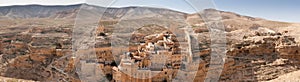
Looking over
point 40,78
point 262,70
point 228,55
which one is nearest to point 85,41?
point 40,78

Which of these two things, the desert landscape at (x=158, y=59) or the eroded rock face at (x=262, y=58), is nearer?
the desert landscape at (x=158, y=59)

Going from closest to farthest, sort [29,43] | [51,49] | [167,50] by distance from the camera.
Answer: [167,50] < [51,49] < [29,43]

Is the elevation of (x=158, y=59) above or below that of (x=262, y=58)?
above

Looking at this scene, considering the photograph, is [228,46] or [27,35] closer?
[228,46]

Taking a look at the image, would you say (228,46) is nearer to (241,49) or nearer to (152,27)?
(241,49)

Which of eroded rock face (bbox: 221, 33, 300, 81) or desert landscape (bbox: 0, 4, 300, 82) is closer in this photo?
desert landscape (bbox: 0, 4, 300, 82)

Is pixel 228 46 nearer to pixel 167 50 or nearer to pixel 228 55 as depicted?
pixel 228 55

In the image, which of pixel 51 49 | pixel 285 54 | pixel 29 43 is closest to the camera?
pixel 285 54

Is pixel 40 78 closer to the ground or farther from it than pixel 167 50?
closer to the ground

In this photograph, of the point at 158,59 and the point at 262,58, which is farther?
the point at 262,58

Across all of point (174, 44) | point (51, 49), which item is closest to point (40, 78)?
point (51, 49)
